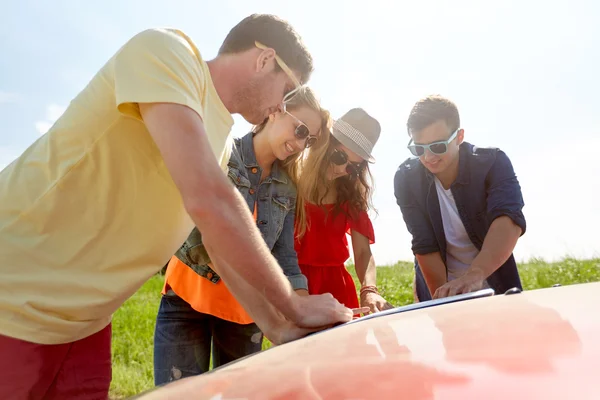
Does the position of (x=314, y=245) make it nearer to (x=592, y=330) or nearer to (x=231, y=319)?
(x=231, y=319)

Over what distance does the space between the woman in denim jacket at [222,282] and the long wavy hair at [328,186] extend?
0.28m

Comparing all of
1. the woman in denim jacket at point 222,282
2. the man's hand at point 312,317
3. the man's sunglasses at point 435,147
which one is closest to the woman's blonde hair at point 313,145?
the woman in denim jacket at point 222,282

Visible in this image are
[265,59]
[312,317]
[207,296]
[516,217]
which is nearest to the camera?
[312,317]

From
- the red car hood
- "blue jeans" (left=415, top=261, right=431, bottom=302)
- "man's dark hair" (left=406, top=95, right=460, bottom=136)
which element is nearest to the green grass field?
"blue jeans" (left=415, top=261, right=431, bottom=302)

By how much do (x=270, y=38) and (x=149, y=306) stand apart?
5.58 m

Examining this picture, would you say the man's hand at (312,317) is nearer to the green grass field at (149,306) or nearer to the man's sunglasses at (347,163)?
the man's sunglasses at (347,163)

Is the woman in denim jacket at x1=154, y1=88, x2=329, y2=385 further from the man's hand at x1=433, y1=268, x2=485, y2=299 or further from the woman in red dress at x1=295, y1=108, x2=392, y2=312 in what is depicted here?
the man's hand at x1=433, y1=268, x2=485, y2=299

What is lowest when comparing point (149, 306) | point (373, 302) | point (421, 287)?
point (149, 306)

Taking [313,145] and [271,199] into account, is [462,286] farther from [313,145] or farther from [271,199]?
[313,145]

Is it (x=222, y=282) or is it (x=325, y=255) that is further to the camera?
(x=325, y=255)

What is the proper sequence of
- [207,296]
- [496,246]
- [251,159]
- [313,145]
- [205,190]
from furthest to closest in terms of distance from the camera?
1. [313,145]
2. [496,246]
3. [251,159]
4. [207,296]
5. [205,190]

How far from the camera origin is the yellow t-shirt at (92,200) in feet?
4.31

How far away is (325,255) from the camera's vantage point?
3.04 meters

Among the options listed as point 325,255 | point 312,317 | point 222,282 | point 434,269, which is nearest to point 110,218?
point 312,317
